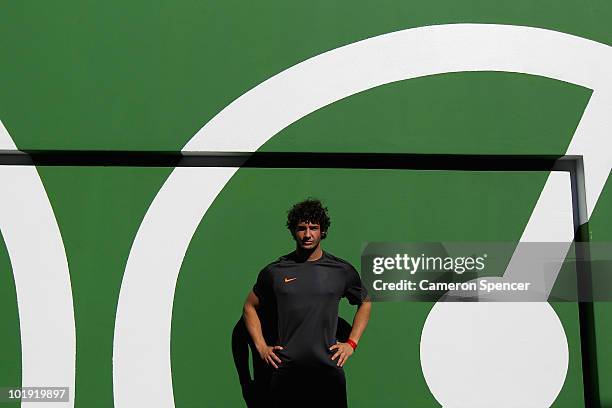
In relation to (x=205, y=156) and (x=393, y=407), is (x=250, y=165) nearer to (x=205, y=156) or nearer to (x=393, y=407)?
(x=205, y=156)

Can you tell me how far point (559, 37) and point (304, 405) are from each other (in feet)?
5.12

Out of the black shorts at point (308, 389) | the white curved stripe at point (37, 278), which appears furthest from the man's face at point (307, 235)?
the white curved stripe at point (37, 278)

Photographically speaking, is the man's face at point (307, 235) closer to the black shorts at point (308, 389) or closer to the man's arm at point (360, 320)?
the man's arm at point (360, 320)

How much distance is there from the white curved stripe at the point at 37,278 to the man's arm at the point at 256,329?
23.1 inches

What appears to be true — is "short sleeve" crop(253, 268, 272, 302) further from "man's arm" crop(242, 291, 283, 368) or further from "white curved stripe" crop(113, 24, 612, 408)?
"white curved stripe" crop(113, 24, 612, 408)

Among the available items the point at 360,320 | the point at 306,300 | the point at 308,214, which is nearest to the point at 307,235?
the point at 308,214

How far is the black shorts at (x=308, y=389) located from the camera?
7.12 ft

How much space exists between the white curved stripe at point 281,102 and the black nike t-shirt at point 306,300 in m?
0.33

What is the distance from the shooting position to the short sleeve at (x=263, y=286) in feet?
7.32

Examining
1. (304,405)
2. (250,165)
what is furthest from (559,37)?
(304,405)

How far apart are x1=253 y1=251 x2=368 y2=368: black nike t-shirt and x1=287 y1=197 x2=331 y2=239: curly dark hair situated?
0.10 metres

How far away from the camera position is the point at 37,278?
2221 mm

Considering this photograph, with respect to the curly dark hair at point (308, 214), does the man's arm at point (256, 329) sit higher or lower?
lower

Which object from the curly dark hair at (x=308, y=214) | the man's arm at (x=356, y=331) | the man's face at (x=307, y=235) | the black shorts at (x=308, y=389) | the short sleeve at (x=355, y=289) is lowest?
the black shorts at (x=308, y=389)
